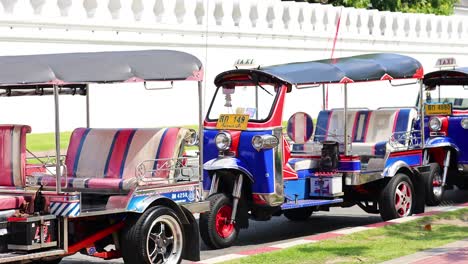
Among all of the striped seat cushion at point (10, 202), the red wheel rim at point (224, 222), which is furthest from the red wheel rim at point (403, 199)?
the striped seat cushion at point (10, 202)

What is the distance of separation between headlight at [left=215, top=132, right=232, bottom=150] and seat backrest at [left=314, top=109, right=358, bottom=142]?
2.74 meters

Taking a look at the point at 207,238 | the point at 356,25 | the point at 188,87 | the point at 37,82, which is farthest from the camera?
the point at 356,25

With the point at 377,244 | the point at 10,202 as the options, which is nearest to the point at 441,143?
the point at 377,244

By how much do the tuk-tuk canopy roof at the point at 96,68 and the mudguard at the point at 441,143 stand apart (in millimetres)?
6534

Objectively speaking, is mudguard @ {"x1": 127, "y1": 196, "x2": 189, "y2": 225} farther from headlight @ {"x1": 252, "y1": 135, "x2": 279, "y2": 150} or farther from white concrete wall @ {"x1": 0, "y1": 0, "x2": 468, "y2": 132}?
white concrete wall @ {"x1": 0, "y1": 0, "x2": 468, "y2": 132}

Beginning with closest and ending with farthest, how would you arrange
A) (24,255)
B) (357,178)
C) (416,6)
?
(24,255) → (357,178) → (416,6)

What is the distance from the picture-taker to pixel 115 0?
24609 mm

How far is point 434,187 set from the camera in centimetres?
1602

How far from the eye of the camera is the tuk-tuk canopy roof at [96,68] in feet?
30.0

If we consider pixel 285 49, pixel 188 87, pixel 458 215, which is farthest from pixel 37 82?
pixel 285 49

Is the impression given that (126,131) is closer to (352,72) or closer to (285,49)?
(352,72)

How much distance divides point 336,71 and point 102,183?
4120 millimetres

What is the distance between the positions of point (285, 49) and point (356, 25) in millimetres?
4003

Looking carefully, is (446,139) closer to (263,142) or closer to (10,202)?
(263,142)
